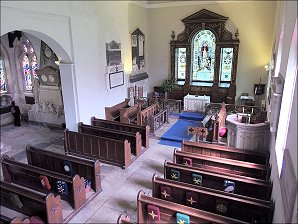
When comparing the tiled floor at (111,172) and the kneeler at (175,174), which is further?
the kneeler at (175,174)

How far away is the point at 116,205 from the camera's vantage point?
5.37 m

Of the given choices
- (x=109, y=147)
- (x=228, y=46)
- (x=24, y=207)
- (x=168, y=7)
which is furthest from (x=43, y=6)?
(x=228, y=46)

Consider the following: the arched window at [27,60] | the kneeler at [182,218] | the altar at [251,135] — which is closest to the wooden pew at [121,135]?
the altar at [251,135]

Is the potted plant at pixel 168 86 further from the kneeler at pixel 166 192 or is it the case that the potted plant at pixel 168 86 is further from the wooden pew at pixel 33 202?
the wooden pew at pixel 33 202

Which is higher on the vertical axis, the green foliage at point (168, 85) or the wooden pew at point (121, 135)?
the green foliage at point (168, 85)

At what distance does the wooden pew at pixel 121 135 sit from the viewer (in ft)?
24.7

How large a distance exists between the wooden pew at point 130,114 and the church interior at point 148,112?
81 mm

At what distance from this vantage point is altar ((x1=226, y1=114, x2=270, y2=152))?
6461 millimetres

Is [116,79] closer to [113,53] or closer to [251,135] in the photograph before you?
[113,53]

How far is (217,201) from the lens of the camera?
429 cm

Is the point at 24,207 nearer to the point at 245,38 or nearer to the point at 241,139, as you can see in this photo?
the point at 241,139

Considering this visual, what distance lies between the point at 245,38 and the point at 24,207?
438 inches

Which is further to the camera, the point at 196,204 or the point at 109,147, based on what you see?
the point at 109,147

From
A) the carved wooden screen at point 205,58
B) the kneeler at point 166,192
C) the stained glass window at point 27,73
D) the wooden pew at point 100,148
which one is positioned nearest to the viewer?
the kneeler at point 166,192
